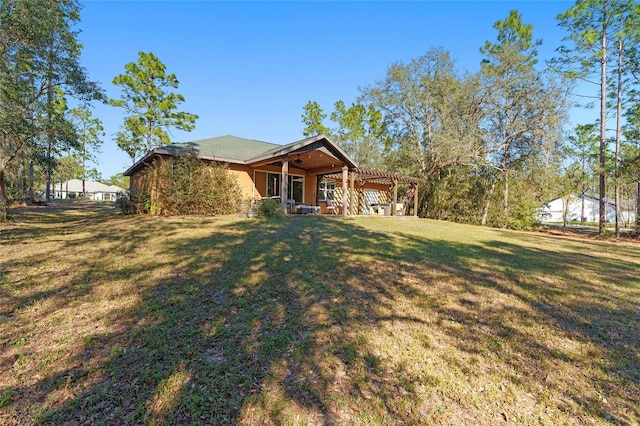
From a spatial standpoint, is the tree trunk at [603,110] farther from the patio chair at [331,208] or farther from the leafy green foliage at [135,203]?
the leafy green foliage at [135,203]

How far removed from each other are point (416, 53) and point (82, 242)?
19581 mm

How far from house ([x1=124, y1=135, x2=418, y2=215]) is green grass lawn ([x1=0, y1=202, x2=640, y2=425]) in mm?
7859

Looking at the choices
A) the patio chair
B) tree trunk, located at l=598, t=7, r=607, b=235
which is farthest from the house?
tree trunk, located at l=598, t=7, r=607, b=235

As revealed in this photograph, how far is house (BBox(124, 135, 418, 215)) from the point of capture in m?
12.5

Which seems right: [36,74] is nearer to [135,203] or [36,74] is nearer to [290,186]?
[135,203]

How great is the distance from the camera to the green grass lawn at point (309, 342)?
6.49 feet

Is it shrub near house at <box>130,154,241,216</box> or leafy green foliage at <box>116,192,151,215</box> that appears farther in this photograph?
leafy green foliage at <box>116,192,151,215</box>

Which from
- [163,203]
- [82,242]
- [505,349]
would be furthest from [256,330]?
[163,203]

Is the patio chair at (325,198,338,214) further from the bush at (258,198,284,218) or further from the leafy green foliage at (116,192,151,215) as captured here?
the leafy green foliage at (116,192,151,215)

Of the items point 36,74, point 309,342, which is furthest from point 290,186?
point 309,342

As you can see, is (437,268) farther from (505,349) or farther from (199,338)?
(199,338)

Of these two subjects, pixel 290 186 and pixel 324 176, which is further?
pixel 324 176

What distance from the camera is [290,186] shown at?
16.0 metres

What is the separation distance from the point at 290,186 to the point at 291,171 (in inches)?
33.2
